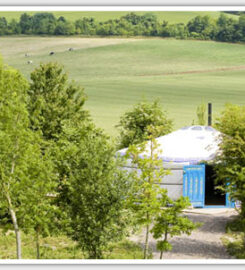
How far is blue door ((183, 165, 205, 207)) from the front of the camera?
2400 centimetres

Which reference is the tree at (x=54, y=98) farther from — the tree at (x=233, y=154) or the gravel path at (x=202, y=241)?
the tree at (x=233, y=154)

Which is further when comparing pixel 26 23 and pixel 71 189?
pixel 26 23

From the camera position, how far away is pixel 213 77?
46.8 meters

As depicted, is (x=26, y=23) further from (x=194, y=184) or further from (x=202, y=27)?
(x=194, y=184)

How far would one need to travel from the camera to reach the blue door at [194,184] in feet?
78.7

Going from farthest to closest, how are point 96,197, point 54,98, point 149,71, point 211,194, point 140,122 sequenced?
point 149,71
point 140,122
point 54,98
point 211,194
point 96,197

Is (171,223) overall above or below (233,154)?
below

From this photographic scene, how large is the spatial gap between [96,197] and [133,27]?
20.5m

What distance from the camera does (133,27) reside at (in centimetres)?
3497

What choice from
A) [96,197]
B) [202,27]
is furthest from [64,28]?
[96,197]

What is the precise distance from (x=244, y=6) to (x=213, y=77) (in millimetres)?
31544

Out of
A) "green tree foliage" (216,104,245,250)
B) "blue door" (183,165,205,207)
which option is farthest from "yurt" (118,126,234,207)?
"green tree foliage" (216,104,245,250)

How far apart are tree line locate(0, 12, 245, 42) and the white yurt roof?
24.0ft

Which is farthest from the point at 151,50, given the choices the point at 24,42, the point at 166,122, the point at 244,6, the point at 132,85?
the point at 244,6
